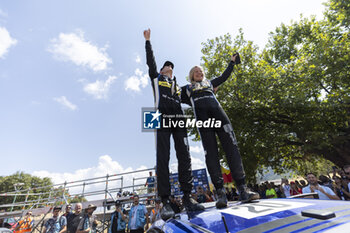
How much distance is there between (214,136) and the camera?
2383 mm

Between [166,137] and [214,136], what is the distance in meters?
0.65

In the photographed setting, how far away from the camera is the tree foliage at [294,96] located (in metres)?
9.85

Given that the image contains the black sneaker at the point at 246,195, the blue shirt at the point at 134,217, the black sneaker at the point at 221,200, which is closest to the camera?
the black sneaker at the point at 221,200

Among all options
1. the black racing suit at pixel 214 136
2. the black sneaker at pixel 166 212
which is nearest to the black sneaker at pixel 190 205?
the black sneaker at pixel 166 212

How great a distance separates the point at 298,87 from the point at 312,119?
245cm

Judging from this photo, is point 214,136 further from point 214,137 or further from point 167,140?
point 167,140

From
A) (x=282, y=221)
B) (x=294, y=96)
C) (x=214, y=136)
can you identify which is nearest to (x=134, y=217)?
(x=214, y=136)

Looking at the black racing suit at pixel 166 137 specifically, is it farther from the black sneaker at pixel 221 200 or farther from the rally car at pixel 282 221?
the rally car at pixel 282 221

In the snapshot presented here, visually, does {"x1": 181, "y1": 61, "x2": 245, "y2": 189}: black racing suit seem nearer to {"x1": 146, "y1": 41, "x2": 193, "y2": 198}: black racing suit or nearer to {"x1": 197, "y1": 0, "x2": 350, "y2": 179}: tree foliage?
{"x1": 146, "y1": 41, "x2": 193, "y2": 198}: black racing suit

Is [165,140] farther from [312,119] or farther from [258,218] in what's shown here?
[312,119]

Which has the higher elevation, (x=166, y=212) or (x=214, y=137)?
(x=214, y=137)

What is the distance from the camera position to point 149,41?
2.82 m

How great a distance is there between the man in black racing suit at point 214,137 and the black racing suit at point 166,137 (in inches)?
10.2

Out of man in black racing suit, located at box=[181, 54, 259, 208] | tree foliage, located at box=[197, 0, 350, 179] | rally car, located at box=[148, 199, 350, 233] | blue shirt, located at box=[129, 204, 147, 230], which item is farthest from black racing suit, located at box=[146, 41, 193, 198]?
tree foliage, located at box=[197, 0, 350, 179]
